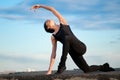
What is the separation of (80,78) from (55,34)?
1.37 metres

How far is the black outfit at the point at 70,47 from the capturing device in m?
7.77

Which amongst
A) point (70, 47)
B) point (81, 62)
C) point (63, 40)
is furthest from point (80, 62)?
point (63, 40)

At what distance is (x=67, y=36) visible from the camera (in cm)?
782

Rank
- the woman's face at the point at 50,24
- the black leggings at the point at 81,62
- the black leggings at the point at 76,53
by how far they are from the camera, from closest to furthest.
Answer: the black leggings at the point at 76,53
the woman's face at the point at 50,24
the black leggings at the point at 81,62

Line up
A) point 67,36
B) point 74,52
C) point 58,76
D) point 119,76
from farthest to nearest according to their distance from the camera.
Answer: point 74,52 < point 67,36 < point 58,76 < point 119,76

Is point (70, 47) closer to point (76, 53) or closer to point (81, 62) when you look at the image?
point (76, 53)

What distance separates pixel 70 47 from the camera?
810cm

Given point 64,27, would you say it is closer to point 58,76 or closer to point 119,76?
point 58,76

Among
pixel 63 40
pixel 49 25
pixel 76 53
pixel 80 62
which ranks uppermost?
pixel 49 25

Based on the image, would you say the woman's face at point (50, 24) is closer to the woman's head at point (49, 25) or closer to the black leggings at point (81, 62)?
the woman's head at point (49, 25)

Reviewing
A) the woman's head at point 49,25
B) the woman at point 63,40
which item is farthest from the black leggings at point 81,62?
the woman's head at point 49,25

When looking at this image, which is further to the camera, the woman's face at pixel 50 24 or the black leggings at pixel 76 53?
the woman's face at pixel 50 24

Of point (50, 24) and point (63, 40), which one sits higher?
point (50, 24)

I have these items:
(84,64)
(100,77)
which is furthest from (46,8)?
(100,77)
